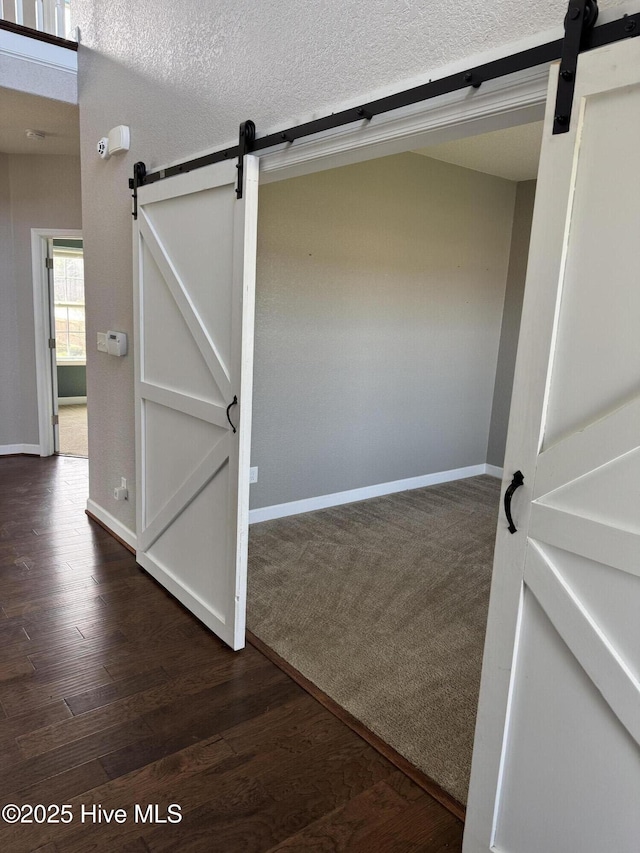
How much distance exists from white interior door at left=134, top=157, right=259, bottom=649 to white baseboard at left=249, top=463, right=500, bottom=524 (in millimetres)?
1092

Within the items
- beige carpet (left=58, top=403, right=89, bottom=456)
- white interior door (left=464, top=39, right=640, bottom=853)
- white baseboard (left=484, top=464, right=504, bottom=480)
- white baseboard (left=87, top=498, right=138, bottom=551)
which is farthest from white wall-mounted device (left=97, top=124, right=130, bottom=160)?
white baseboard (left=484, top=464, right=504, bottom=480)

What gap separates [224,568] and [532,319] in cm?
181

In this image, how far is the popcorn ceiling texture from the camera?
5.26 ft

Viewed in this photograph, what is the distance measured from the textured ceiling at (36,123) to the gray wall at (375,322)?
157 cm

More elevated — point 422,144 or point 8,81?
point 8,81

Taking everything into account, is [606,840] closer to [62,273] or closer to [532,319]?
[532,319]

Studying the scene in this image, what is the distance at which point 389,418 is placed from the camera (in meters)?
4.76

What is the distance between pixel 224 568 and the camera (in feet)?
8.64

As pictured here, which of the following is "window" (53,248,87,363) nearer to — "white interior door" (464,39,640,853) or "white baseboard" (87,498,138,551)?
"white baseboard" (87,498,138,551)

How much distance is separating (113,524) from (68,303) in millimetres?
5300

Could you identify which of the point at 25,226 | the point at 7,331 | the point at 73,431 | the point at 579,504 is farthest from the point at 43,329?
the point at 579,504

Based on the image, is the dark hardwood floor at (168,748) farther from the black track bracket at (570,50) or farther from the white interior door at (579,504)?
the black track bracket at (570,50)

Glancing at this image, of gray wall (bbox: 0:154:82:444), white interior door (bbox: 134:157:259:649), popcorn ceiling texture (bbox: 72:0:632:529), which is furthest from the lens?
gray wall (bbox: 0:154:82:444)

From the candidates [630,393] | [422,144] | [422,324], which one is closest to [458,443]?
[422,324]
